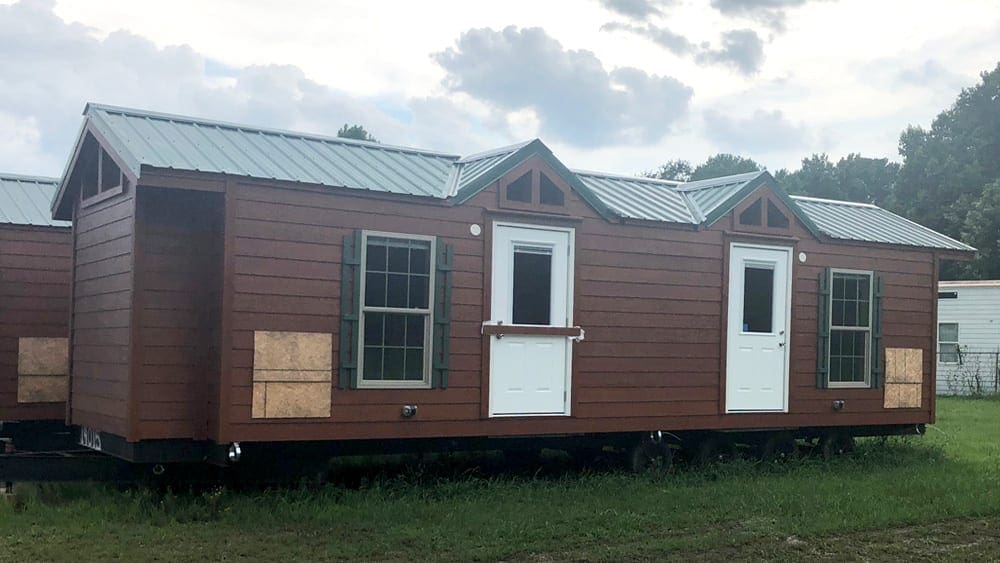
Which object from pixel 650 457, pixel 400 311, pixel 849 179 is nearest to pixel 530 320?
pixel 400 311

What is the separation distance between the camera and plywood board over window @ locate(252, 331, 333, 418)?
998 cm

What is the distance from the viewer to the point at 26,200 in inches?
545

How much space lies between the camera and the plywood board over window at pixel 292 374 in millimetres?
9984

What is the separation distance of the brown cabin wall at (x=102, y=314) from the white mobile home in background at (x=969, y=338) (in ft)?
72.2

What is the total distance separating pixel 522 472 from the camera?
1262 centimetres

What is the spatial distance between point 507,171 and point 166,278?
343 cm

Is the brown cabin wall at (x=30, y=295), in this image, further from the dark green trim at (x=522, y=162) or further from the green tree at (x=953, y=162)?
the green tree at (x=953, y=162)

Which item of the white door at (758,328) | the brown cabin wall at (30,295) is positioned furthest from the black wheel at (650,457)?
the brown cabin wall at (30,295)

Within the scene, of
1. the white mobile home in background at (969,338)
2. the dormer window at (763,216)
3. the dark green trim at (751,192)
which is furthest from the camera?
the white mobile home in background at (969,338)

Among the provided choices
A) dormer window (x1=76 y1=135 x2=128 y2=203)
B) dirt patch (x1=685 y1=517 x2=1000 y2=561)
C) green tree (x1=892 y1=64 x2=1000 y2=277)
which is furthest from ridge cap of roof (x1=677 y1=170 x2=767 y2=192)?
green tree (x1=892 y1=64 x2=1000 y2=277)

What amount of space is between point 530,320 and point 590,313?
2.33 feet

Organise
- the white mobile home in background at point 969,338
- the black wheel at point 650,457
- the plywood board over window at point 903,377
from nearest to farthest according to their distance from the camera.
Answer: the black wheel at point 650,457, the plywood board over window at point 903,377, the white mobile home in background at point 969,338

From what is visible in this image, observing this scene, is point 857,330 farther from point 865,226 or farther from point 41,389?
point 41,389

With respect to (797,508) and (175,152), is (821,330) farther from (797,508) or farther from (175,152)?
(175,152)
